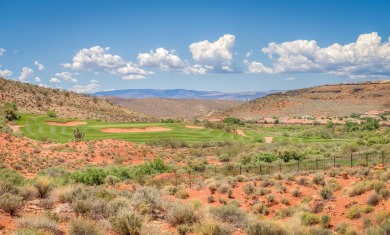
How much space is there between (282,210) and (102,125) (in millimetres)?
50974

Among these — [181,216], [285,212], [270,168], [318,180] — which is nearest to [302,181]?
[318,180]

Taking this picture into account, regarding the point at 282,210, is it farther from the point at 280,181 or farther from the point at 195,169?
the point at 195,169

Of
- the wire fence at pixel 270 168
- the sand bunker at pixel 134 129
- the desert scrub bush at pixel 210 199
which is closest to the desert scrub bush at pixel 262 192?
the desert scrub bush at pixel 210 199

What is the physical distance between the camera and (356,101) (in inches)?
5743

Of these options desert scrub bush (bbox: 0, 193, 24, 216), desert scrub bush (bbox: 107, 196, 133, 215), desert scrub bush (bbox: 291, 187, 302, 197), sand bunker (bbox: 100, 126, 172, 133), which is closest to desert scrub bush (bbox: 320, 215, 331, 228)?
desert scrub bush (bbox: 291, 187, 302, 197)

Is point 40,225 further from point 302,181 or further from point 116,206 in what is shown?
point 302,181

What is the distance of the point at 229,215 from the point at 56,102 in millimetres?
94261

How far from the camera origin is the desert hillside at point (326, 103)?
13438cm

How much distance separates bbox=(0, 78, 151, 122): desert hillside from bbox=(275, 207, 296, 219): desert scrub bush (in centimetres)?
7192

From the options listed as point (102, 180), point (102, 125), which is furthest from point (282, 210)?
point (102, 125)

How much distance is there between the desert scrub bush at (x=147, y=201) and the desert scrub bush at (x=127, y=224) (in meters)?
2.18

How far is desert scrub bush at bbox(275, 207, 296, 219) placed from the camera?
1927cm

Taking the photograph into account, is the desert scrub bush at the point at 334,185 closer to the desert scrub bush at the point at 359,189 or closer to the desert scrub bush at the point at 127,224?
the desert scrub bush at the point at 359,189

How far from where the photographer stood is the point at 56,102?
101 meters
